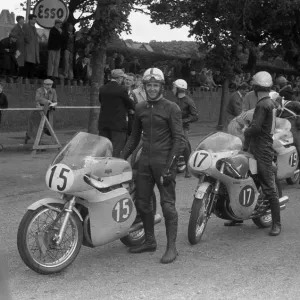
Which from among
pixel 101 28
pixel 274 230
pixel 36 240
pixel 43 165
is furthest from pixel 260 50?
pixel 36 240

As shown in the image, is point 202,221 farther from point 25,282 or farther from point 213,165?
point 25,282

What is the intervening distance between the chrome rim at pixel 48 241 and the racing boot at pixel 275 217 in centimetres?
244

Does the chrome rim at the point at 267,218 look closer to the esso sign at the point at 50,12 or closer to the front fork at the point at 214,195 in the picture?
the front fork at the point at 214,195

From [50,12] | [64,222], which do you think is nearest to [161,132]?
[64,222]

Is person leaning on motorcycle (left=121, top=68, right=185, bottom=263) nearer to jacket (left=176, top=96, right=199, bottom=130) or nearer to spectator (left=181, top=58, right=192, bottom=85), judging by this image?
Result: jacket (left=176, top=96, right=199, bottom=130)

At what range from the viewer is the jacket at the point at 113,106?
963cm

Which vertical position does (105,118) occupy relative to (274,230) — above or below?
above

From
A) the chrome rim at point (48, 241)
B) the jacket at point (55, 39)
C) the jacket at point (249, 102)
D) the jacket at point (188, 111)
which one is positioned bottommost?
the chrome rim at point (48, 241)

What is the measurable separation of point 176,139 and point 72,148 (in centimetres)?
93

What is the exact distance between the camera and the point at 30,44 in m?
18.0

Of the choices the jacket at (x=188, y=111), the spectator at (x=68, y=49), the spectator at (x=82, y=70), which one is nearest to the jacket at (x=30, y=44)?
the spectator at (x=68, y=49)

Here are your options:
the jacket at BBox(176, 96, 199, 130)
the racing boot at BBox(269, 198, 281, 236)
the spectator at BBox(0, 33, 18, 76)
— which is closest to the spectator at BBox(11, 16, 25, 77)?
the spectator at BBox(0, 33, 18, 76)

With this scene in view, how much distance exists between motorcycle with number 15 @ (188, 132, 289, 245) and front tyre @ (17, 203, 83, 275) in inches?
52.3

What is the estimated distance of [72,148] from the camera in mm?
5609
